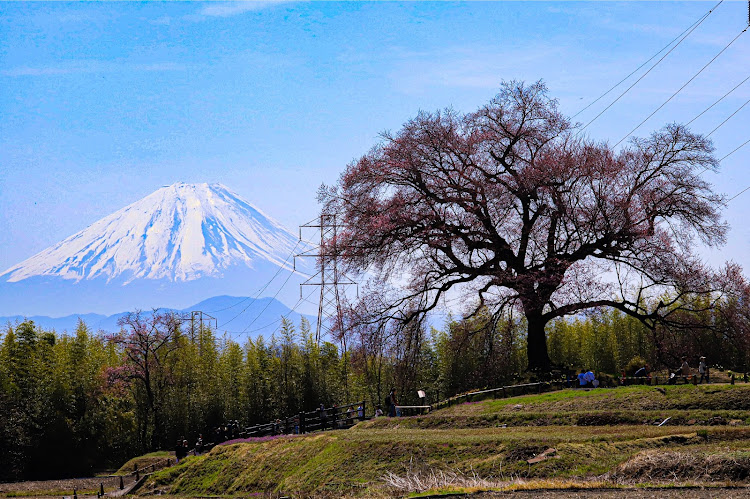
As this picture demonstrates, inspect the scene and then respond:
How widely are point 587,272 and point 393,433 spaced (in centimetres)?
1195

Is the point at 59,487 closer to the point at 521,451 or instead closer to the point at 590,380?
the point at 590,380

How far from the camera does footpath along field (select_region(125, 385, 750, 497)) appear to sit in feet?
54.3

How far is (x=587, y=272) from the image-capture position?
33.2 meters

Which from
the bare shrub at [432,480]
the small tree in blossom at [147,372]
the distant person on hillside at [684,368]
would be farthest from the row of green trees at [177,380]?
the bare shrub at [432,480]

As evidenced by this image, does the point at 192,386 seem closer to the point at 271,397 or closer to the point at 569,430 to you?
the point at 271,397

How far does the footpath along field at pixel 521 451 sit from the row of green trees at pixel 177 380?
528 inches

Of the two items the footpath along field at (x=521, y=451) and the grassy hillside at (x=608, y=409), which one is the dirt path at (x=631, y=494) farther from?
the grassy hillside at (x=608, y=409)

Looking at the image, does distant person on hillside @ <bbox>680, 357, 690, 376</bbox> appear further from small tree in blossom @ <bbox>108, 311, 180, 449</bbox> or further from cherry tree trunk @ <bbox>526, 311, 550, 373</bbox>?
small tree in blossom @ <bbox>108, 311, 180, 449</bbox>

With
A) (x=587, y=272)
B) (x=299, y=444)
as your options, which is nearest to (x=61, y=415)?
(x=299, y=444)

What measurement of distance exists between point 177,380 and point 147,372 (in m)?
2.63

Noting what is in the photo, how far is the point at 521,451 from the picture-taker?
65.5ft

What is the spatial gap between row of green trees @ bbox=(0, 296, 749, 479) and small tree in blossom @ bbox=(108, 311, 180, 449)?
3.4 inches

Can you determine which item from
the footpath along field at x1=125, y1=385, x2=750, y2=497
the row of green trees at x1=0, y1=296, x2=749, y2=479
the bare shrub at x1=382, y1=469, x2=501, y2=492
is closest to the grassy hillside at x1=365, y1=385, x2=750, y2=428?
the footpath along field at x1=125, y1=385, x2=750, y2=497

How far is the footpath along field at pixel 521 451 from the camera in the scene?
54.3 feet
